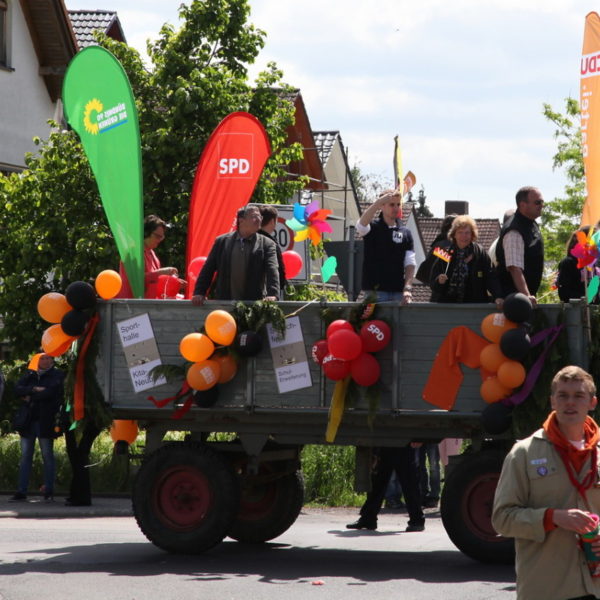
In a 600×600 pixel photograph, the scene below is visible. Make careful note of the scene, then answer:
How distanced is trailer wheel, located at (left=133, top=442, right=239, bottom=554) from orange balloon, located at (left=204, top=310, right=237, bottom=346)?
3.10 feet

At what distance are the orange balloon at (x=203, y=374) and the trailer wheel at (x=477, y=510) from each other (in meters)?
1.93

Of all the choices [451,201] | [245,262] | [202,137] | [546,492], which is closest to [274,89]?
[202,137]

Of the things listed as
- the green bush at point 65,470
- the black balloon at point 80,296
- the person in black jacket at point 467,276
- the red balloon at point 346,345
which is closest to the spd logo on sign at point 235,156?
the black balloon at point 80,296

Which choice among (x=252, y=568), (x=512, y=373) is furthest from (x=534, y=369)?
(x=252, y=568)

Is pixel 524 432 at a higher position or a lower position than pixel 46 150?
lower

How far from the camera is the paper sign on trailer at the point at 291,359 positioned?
406 inches

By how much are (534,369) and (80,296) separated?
11.6ft

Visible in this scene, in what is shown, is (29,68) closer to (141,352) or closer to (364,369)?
(141,352)

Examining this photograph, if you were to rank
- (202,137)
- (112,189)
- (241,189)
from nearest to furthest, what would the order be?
(112,189) → (241,189) → (202,137)

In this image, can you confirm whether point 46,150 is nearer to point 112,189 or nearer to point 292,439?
point 112,189

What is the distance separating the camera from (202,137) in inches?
793

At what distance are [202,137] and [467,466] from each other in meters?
11.0

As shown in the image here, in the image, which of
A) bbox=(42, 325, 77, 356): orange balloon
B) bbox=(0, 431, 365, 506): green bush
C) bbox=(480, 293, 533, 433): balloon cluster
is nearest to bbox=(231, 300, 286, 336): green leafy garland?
bbox=(42, 325, 77, 356): orange balloon

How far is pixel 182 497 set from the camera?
10.6 m
